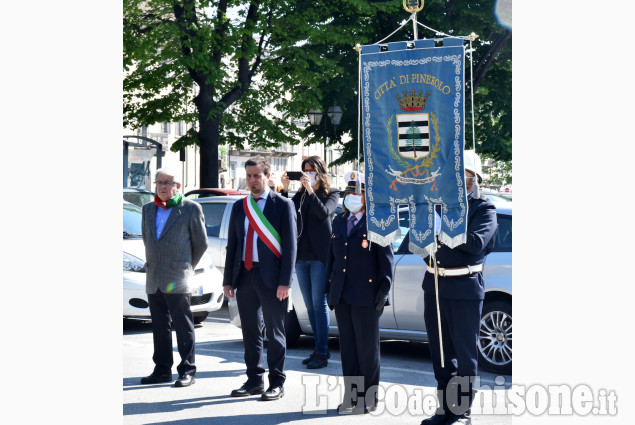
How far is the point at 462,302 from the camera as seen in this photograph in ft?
19.8

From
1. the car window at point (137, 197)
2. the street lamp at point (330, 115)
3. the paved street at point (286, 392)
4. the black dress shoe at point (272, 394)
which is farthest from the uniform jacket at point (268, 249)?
the street lamp at point (330, 115)

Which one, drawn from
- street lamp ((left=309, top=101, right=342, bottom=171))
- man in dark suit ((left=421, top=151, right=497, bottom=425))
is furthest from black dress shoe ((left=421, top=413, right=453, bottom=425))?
street lamp ((left=309, top=101, right=342, bottom=171))

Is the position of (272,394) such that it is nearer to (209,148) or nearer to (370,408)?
(370,408)

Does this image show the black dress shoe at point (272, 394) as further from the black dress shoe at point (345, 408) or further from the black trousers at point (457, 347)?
the black trousers at point (457, 347)

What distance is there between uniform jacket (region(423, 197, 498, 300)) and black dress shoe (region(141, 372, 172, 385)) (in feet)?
9.95

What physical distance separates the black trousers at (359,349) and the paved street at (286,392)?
0.21 metres

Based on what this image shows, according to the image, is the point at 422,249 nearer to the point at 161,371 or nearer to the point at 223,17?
the point at 161,371

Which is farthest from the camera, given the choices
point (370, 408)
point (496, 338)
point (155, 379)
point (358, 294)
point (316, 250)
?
point (316, 250)

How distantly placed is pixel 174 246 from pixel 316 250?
1528 mm

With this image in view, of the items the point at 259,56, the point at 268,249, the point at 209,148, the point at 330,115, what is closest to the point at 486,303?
the point at 268,249

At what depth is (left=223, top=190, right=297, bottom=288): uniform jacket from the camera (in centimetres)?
716

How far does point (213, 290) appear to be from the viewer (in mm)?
11008

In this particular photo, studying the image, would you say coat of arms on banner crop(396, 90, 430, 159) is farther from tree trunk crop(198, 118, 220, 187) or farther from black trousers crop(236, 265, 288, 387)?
tree trunk crop(198, 118, 220, 187)

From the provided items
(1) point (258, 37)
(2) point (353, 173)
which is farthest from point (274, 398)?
(1) point (258, 37)
